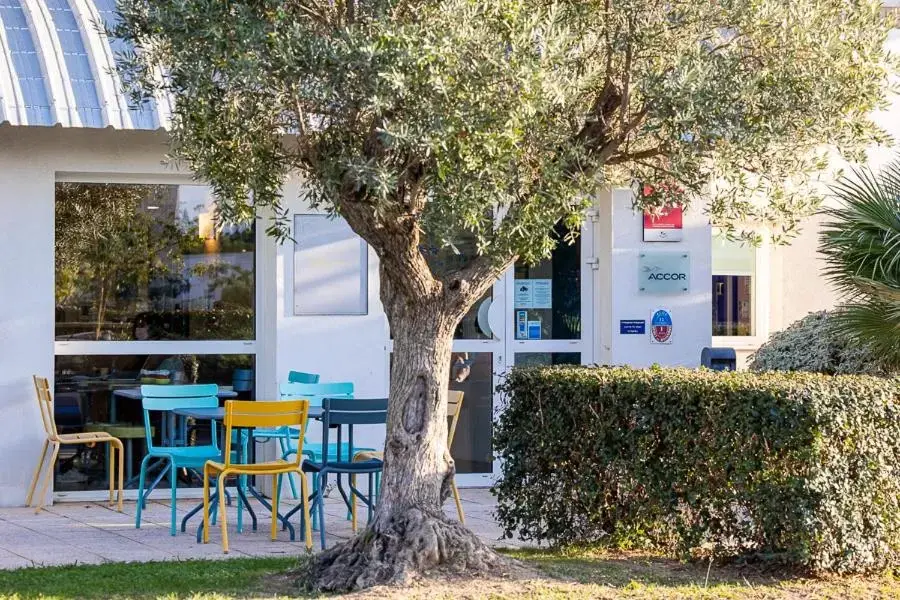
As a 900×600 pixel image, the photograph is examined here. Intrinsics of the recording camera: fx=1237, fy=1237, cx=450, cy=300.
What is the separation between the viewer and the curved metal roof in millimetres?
9336

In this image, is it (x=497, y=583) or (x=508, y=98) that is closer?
(x=508, y=98)

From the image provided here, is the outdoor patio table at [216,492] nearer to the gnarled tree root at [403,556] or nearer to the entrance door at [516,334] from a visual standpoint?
the gnarled tree root at [403,556]

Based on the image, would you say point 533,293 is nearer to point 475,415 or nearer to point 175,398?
point 475,415

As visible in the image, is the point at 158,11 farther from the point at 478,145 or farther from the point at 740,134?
the point at 740,134

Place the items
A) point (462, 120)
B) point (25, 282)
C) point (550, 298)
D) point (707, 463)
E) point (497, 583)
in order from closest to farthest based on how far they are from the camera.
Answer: point (462, 120) < point (497, 583) < point (707, 463) < point (25, 282) < point (550, 298)

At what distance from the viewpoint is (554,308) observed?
37.6ft

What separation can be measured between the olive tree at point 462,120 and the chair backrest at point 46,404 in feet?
10.8

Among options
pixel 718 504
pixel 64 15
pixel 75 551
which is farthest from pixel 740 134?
pixel 64 15

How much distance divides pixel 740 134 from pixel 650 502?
7.74ft

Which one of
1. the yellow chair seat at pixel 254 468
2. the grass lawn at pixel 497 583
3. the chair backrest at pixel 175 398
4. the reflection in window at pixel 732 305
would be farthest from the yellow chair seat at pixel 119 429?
the reflection in window at pixel 732 305

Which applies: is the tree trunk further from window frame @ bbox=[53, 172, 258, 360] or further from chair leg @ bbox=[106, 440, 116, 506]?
window frame @ bbox=[53, 172, 258, 360]

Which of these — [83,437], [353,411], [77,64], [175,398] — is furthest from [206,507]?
[77,64]

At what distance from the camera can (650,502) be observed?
24.0ft

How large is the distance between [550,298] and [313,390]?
2.85m
